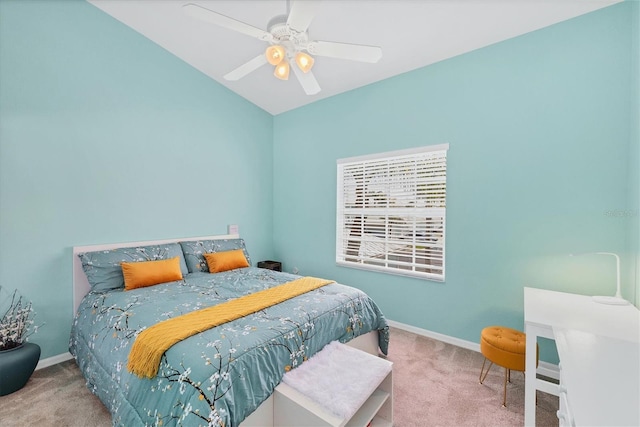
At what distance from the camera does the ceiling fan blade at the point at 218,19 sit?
1597 mm

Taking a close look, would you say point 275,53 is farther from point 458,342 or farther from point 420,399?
point 458,342

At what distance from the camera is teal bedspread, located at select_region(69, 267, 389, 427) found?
48.9 inches

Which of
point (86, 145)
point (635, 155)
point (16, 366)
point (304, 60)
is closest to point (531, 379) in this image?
point (635, 155)

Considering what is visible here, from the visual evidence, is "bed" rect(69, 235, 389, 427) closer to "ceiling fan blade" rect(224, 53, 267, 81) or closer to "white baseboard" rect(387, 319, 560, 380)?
"white baseboard" rect(387, 319, 560, 380)

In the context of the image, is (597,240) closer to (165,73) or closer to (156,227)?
→ (156,227)

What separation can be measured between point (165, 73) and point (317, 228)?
8.42 ft

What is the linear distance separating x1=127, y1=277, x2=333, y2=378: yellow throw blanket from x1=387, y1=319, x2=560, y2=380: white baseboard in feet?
4.88

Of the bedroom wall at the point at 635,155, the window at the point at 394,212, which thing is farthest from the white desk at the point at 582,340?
the window at the point at 394,212

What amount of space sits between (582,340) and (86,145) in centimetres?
379

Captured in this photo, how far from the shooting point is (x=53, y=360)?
2314 millimetres

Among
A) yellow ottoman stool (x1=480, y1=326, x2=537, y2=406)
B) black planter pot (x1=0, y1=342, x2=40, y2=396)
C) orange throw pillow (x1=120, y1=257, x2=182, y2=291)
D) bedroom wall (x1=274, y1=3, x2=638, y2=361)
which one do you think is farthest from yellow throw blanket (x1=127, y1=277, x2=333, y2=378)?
bedroom wall (x1=274, y1=3, x2=638, y2=361)

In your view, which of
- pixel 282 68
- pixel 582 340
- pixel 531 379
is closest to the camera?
pixel 582 340

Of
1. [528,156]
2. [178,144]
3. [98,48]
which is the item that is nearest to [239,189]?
[178,144]

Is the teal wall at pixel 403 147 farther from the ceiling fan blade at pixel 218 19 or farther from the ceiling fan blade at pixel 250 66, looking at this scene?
the ceiling fan blade at pixel 218 19
